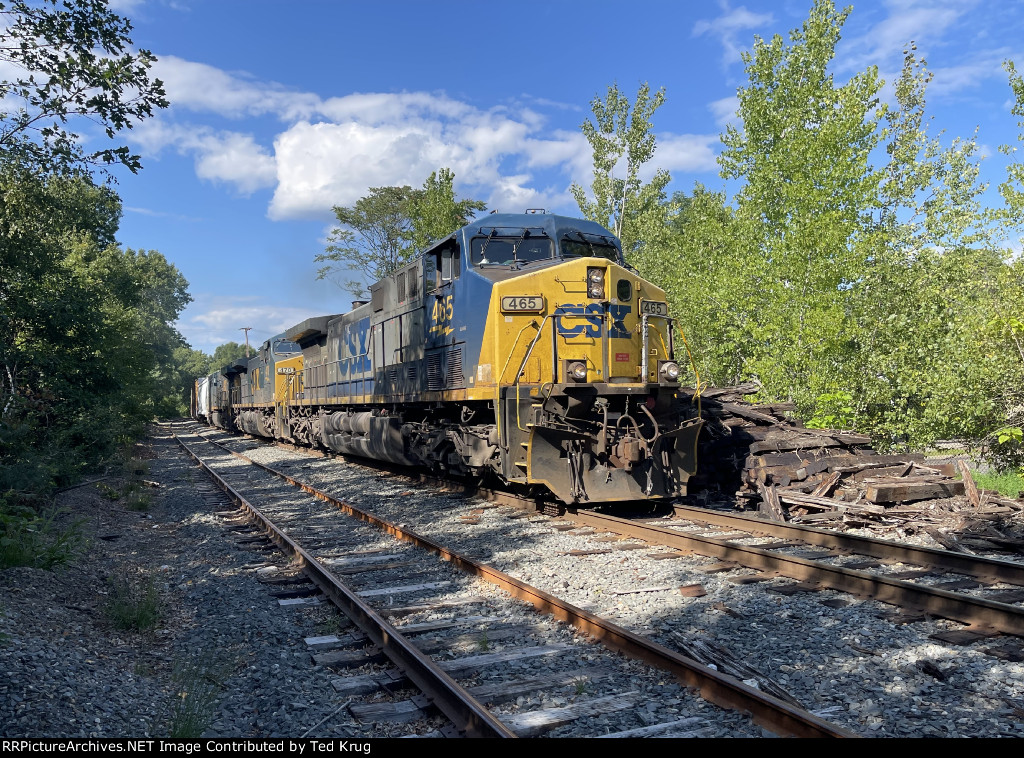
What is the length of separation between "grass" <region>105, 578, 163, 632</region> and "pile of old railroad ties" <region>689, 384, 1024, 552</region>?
7.11m

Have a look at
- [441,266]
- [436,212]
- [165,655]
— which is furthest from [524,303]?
[436,212]

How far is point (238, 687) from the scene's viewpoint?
4.15m

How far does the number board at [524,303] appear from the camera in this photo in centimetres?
872

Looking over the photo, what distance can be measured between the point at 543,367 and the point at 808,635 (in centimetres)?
490

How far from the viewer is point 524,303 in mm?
8742

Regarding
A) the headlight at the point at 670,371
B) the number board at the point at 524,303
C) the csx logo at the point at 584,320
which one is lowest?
the headlight at the point at 670,371

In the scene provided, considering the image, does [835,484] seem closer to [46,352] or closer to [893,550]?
[893,550]

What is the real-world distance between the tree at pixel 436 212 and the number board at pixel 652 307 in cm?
1628

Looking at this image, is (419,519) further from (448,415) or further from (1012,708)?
(1012,708)

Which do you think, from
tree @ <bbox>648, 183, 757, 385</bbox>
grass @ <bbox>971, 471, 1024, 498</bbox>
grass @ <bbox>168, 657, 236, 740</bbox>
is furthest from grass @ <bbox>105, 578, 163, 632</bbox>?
grass @ <bbox>971, 471, 1024, 498</bbox>

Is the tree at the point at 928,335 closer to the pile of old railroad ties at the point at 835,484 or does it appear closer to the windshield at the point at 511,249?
the pile of old railroad ties at the point at 835,484

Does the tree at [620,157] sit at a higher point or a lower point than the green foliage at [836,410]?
higher

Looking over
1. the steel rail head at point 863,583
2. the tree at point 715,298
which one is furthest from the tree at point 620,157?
the steel rail head at point 863,583
